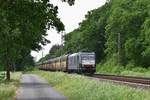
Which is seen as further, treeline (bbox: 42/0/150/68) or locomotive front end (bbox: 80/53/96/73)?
treeline (bbox: 42/0/150/68)

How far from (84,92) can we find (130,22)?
226 ft

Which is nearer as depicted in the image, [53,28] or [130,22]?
[53,28]

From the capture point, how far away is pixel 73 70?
2926 inches

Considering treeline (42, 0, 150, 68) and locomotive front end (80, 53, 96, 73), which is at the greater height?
treeline (42, 0, 150, 68)

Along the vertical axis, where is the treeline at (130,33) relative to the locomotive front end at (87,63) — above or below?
above

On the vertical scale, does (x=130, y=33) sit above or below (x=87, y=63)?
above

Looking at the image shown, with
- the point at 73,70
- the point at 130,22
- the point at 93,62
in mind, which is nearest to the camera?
the point at 93,62

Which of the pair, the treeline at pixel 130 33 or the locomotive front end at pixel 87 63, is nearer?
the locomotive front end at pixel 87 63

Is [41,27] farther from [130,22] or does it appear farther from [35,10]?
[130,22]

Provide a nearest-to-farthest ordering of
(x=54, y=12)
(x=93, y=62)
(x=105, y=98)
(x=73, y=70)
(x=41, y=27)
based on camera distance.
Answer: (x=105, y=98) < (x=54, y=12) < (x=41, y=27) < (x=93, y=62) < (x=73, y=70)

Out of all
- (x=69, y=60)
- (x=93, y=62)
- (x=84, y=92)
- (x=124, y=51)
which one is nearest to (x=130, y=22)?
(x=124, y=51)

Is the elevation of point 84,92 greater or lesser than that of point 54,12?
lesser

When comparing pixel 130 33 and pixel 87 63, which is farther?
pixel 130 33

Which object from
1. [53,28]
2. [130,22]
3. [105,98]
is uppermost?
[130,22]
